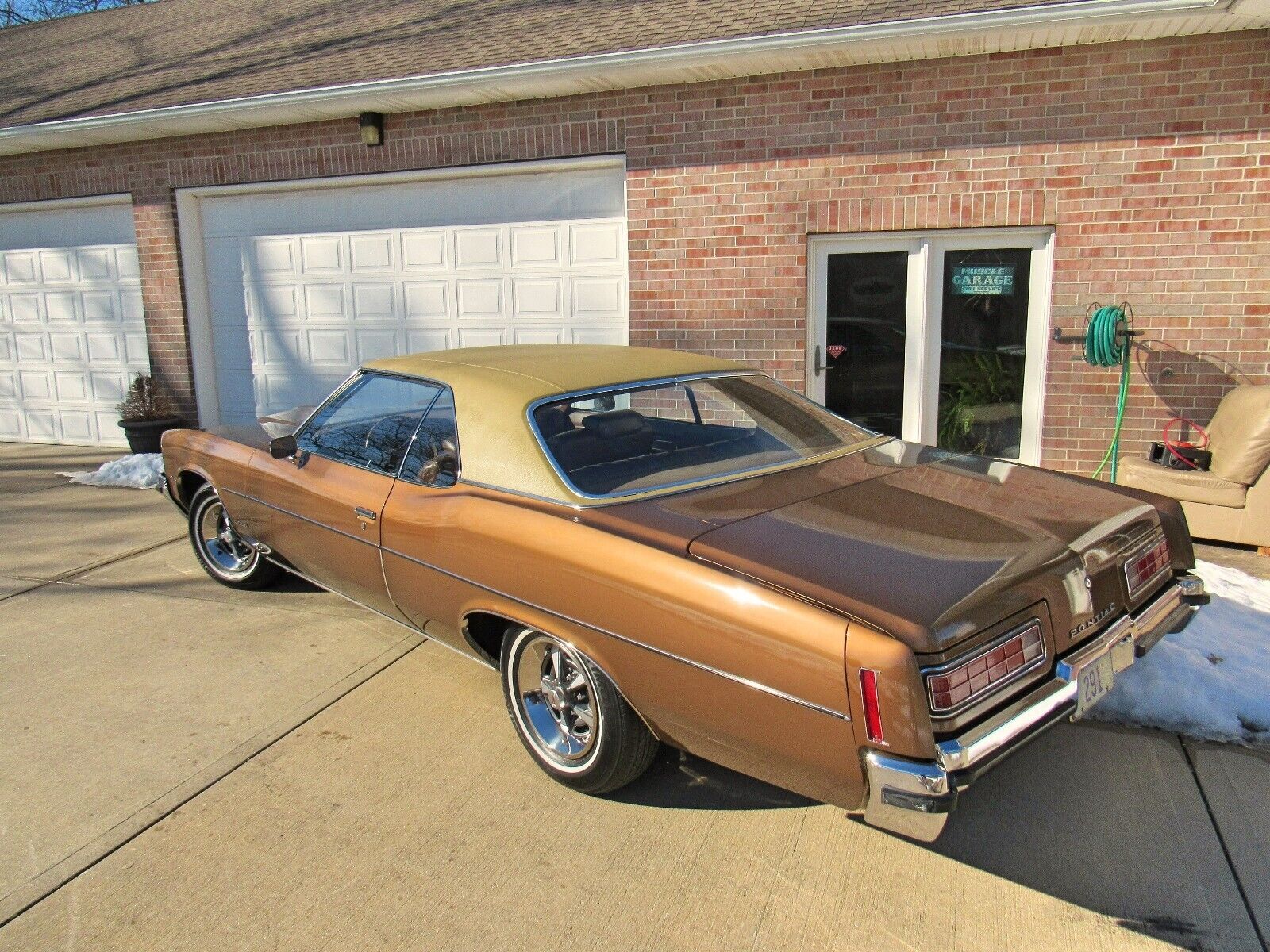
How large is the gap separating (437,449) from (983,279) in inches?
183

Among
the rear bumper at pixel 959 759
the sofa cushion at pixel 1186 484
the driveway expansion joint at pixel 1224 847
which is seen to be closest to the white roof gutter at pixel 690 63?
the sofa cushion at pixel 1186 484

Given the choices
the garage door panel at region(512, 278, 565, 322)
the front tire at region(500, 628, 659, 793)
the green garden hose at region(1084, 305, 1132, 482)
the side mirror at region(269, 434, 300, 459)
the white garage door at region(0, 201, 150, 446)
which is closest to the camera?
the front tire at region(500, 628, 659, 793)

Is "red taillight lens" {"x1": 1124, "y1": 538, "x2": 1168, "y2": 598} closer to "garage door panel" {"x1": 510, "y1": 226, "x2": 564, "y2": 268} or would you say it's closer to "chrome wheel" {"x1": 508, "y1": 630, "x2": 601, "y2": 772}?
"chrome wheel" {"x1": 508, "y1": 630, "x2": 601, "y2": 772}

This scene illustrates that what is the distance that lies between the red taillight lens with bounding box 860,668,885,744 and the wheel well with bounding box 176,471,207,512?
13.7ft

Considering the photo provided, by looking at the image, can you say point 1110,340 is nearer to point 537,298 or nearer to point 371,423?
point 537,298

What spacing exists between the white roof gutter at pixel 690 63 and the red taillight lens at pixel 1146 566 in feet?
12.5

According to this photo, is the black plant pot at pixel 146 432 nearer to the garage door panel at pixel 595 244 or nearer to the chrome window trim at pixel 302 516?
the garage door panel at pixel 595 244

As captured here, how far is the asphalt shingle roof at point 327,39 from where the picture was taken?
273 inches

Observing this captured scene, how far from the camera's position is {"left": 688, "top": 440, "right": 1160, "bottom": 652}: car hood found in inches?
95.0

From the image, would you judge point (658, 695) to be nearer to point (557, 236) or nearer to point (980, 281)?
point (980, 281)

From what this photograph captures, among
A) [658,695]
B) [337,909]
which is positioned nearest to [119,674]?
[337,909]

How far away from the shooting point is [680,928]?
251cm

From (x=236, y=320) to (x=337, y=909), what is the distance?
26.3ft

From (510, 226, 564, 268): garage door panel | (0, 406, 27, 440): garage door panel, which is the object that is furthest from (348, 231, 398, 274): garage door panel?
(0, 406, 27, 440): garage door panel
